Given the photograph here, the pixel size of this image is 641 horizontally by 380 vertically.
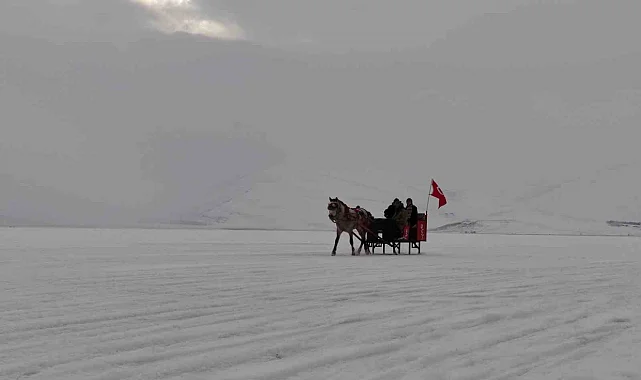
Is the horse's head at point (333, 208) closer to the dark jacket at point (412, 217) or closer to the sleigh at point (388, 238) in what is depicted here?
the sleigh at point (388, 238)

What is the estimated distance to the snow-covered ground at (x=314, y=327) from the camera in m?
5.16

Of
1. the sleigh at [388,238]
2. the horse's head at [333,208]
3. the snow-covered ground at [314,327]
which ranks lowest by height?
the snow-covered ground at [314,327]

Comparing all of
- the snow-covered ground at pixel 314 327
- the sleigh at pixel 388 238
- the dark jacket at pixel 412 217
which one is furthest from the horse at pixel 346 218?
the snow-covered ground at pixel 314 327

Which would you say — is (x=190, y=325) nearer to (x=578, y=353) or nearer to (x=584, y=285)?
(x=578, y=353)

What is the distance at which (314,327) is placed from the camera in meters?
6.72

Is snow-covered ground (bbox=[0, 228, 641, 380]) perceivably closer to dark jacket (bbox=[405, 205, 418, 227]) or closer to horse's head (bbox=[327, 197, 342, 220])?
horse's head (bbox=[327, 197, 342, 220])

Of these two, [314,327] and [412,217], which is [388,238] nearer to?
[412,217]

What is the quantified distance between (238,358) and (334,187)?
119 meters

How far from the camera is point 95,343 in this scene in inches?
231

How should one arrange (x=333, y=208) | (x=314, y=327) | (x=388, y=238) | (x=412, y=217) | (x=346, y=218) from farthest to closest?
(x=412, y=217), (x=388, y=238), (x=346, y=218), (x=333, y=208), (x=314, y=327)

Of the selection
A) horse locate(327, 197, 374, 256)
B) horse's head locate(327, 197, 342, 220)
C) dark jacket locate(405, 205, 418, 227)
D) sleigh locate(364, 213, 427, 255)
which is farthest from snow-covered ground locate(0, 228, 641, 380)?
dark jacket locate(405, 205, 418, 227)

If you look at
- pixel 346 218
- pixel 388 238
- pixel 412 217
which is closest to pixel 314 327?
pixel 346 218

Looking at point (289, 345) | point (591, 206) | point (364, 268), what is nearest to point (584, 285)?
point (364, 268)

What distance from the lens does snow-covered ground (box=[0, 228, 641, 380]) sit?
16.9ft
